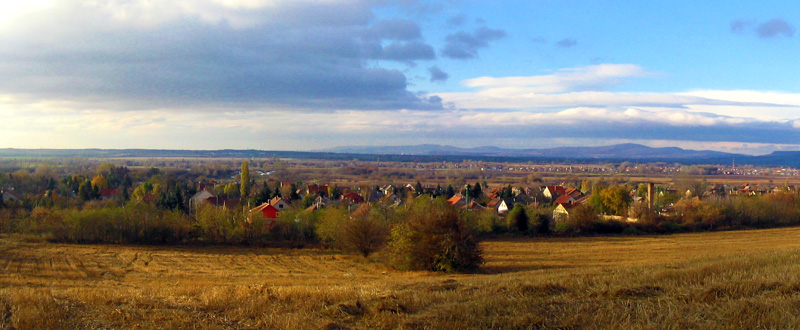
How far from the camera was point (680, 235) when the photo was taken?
156 ft

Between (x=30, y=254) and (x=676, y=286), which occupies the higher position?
(x=676, y=286)

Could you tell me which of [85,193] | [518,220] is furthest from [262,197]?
[518,220]

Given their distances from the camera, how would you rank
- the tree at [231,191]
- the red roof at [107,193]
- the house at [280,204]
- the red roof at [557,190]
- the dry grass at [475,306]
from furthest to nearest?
1. the red roof at [557,190]
2. the tree at [231,191]
3. the red roof at [107,193]
4. the house at [280,204]
5. the dry grass at [475,306]

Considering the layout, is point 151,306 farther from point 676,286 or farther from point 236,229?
point 236,229

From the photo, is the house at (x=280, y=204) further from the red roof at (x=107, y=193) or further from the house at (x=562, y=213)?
the red roof at (x=107, y=193)

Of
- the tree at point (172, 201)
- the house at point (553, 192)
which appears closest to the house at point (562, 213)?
the house at point (553, 192)

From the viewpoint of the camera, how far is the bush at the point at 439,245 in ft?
80.6

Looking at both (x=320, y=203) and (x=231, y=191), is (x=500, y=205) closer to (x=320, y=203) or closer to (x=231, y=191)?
(x=320, y=203)

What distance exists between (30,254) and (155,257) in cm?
705

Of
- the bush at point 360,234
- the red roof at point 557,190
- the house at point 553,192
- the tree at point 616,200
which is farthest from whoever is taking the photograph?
the red roof at point 557,190

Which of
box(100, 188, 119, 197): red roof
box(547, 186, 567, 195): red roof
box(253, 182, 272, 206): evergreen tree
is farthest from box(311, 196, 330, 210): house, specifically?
box(547, 186, 567, 195): red roof

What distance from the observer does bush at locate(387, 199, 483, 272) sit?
968 inches

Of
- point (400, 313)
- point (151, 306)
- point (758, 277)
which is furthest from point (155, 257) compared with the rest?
point (758, 277)

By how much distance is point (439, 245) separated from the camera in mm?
24844
